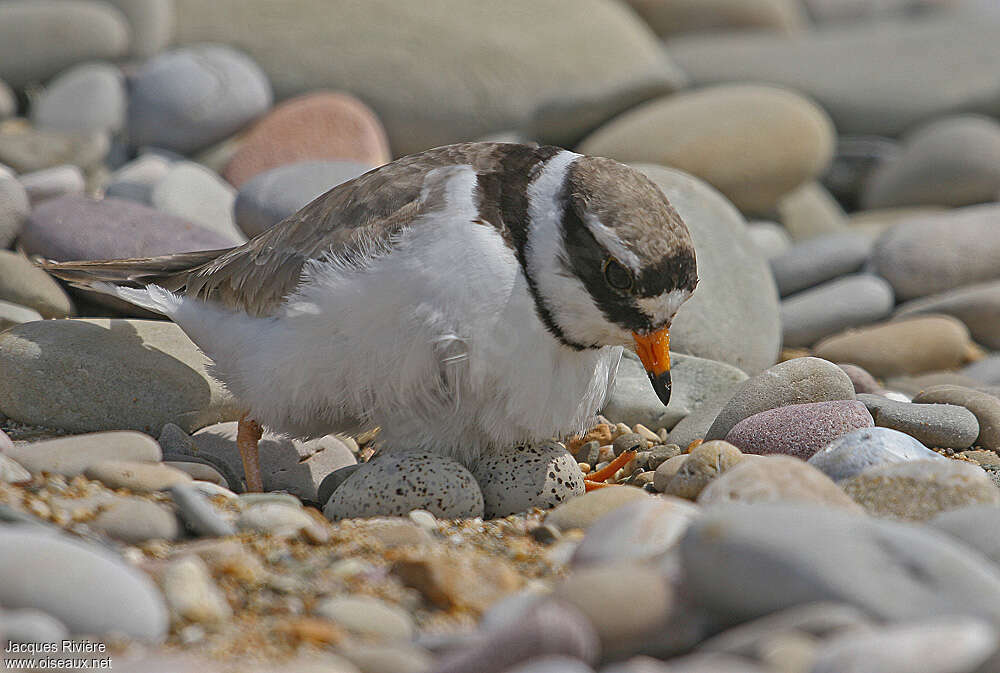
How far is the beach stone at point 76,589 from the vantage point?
2.59m

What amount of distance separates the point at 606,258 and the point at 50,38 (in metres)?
6.71

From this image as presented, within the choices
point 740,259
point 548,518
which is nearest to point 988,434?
point 740,259

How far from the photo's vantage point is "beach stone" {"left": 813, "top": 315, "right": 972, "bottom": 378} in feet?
20.9

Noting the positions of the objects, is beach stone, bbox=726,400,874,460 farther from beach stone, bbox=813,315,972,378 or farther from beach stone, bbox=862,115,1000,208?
beach stone, bbox=862,115,1000,208

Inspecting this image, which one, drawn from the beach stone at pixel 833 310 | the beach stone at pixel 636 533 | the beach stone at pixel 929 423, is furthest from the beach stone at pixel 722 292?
the beach stone at pixel 636 533

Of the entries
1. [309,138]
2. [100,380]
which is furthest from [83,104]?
[100,380]

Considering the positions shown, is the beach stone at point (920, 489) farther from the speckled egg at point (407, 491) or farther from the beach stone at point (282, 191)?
the beach stone at point (282, 191)

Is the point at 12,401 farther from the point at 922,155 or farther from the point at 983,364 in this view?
the point at 922,155

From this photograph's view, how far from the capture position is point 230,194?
23.9 ft

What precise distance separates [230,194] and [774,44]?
7180 millimetres

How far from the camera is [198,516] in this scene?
3.34 meters

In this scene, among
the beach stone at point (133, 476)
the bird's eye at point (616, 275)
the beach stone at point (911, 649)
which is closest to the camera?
the beach stone at point (911, 649)

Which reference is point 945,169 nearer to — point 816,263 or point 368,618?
point 816,263

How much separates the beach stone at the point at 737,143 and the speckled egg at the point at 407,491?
16.4ft
